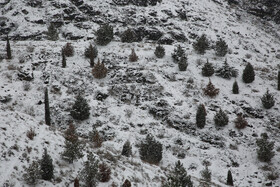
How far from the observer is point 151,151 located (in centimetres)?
1809

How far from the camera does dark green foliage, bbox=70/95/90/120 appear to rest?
21359 mm

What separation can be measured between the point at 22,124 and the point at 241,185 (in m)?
16.2

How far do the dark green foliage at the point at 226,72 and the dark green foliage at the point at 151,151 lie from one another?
15483mm

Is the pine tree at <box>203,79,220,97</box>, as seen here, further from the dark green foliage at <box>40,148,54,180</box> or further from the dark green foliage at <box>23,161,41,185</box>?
the dark green foliage at <box>23,161,41,185</box>

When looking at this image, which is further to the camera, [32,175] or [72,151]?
[72,151]

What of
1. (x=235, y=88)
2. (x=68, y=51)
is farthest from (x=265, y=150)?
(x=68, y=51)

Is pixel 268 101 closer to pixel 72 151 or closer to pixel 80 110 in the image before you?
pixel 80 110

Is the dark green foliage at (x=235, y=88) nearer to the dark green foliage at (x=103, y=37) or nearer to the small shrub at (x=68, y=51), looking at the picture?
the dark green foliage at (x=103, y=37)

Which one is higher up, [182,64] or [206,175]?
[182,64]

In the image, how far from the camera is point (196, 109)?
23.6 metres

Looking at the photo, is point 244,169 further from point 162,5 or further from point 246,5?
point 246,5

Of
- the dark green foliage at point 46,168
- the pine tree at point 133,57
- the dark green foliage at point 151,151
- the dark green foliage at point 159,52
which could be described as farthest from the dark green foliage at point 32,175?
the dark green foliage at point 159,52

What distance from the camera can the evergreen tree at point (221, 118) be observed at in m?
21.5

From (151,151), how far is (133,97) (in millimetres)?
8230
